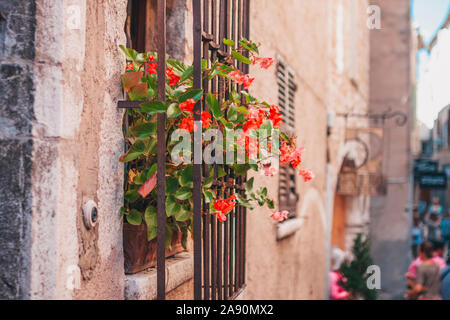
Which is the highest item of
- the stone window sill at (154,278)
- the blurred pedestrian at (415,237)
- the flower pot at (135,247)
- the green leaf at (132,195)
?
the green leaf at (132,195)

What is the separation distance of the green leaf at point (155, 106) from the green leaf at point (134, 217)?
0.43m

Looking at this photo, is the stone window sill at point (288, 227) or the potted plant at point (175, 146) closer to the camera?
the potted plant at point (175, 146)

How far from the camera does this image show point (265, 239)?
161 inches

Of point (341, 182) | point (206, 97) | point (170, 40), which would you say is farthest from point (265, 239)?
point (341, 182)

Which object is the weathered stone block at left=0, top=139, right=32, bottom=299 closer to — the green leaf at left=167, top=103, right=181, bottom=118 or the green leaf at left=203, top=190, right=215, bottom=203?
the green leaf at left=167, top=103, right=181, bottom=118

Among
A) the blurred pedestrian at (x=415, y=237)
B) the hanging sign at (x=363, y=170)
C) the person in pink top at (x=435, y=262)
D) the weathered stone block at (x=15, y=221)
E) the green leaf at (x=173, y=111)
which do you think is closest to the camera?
the weathered stone block at (x=15, y=221)

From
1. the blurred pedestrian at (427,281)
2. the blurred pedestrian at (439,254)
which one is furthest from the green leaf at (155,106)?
the blurred pedestrian at (439,254)

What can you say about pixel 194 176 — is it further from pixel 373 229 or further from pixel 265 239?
pixel 373 229

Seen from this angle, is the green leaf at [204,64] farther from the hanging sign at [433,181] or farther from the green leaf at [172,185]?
the hanging sign at [433,181]

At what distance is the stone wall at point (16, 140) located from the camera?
1515mm

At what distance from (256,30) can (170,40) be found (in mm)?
1247

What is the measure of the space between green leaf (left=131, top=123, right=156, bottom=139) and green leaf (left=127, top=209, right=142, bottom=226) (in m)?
0.31

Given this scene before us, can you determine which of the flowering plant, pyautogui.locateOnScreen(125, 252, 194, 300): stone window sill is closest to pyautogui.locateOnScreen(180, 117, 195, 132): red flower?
the flowering plant

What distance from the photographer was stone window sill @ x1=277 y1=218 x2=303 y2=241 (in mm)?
4488
